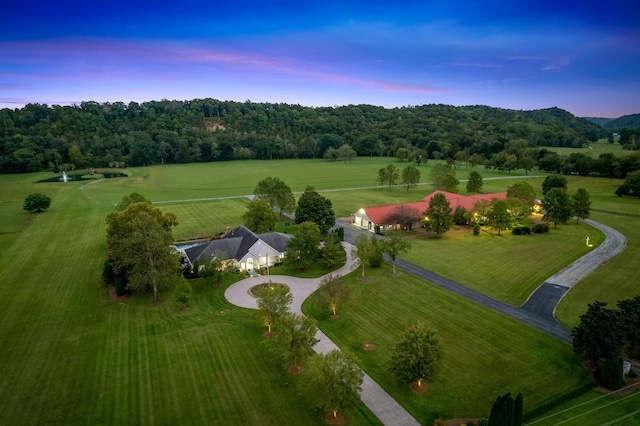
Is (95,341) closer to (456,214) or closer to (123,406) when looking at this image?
(123,406)

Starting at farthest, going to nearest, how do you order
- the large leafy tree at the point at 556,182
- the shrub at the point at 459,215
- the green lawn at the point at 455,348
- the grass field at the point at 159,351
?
the large leafy tree at the point at 556,182, the shrub at the point at 459,215, the green lawn at the point at 455,348, the grass field at the point at 159,351

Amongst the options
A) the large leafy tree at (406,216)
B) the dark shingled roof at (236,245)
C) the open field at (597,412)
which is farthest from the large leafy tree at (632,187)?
the dark shingled roof at (236,245)

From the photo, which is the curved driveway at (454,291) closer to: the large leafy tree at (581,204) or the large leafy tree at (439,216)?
the large leafy tree at (581,204)

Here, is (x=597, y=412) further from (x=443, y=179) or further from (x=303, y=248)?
(x=443, y=179)

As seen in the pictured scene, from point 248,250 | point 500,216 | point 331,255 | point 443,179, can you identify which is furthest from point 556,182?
point 248,250

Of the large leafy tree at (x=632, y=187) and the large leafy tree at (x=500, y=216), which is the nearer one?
the large leafy tree at (x=500, y=216)

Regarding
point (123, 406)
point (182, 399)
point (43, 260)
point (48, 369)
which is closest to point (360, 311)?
point (182, 399)

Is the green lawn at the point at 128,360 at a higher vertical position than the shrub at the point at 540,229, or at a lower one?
lower

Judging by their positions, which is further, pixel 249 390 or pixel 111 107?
pixel 111 107
